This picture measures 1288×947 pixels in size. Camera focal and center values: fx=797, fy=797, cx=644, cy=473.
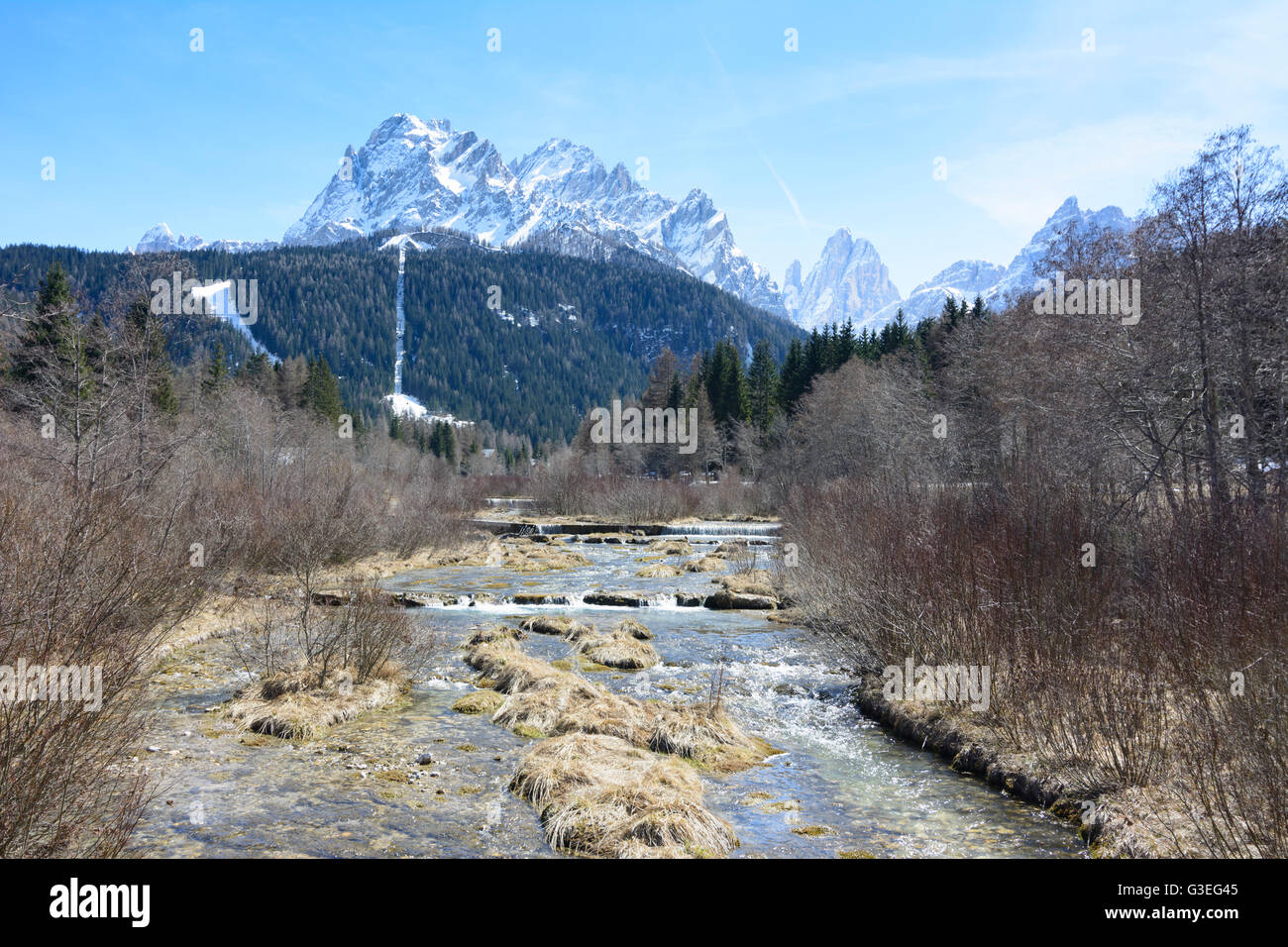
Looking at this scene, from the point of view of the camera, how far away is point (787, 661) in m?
17.2

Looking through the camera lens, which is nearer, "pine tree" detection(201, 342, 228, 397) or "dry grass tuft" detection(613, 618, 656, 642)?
A: "dry grass tuft" detection(613, 618, 656, 642)

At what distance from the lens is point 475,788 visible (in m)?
9.62

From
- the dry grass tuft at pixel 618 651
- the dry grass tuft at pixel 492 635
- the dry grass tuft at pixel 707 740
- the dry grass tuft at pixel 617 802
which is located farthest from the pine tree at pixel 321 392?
the dry grass tuft at pixel 617 802

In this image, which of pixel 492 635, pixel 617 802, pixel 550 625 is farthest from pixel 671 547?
pixel 617 802

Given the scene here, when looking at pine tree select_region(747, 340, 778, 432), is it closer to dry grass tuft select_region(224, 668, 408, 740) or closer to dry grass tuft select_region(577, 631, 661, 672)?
dry grass tuft select_region(577, 631, 661, 672)

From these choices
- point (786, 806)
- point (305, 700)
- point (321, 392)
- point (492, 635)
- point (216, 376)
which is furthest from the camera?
point (321, 392)

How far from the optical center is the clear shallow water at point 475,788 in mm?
8039

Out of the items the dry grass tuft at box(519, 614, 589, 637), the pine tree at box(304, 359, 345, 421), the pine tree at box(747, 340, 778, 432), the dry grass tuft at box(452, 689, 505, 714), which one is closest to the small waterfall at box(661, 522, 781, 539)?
the dry grass tuft at box(519, 614, 589, 637)

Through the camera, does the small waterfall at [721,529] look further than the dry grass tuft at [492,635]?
Yes

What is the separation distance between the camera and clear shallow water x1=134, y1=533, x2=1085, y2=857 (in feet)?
26.4

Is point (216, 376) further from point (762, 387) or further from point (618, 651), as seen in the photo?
point (618, 651)

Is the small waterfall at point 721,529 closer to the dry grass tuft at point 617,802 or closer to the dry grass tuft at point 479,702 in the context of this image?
the dry grass tuft at point 479,702

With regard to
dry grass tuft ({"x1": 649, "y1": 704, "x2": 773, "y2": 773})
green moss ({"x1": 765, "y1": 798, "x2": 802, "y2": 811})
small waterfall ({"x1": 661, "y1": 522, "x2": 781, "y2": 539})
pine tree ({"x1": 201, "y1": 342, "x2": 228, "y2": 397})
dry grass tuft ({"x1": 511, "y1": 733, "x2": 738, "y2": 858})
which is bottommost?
green moss ({"x1": 765, "y1": 798, "x2": 802, "y2": 811})
